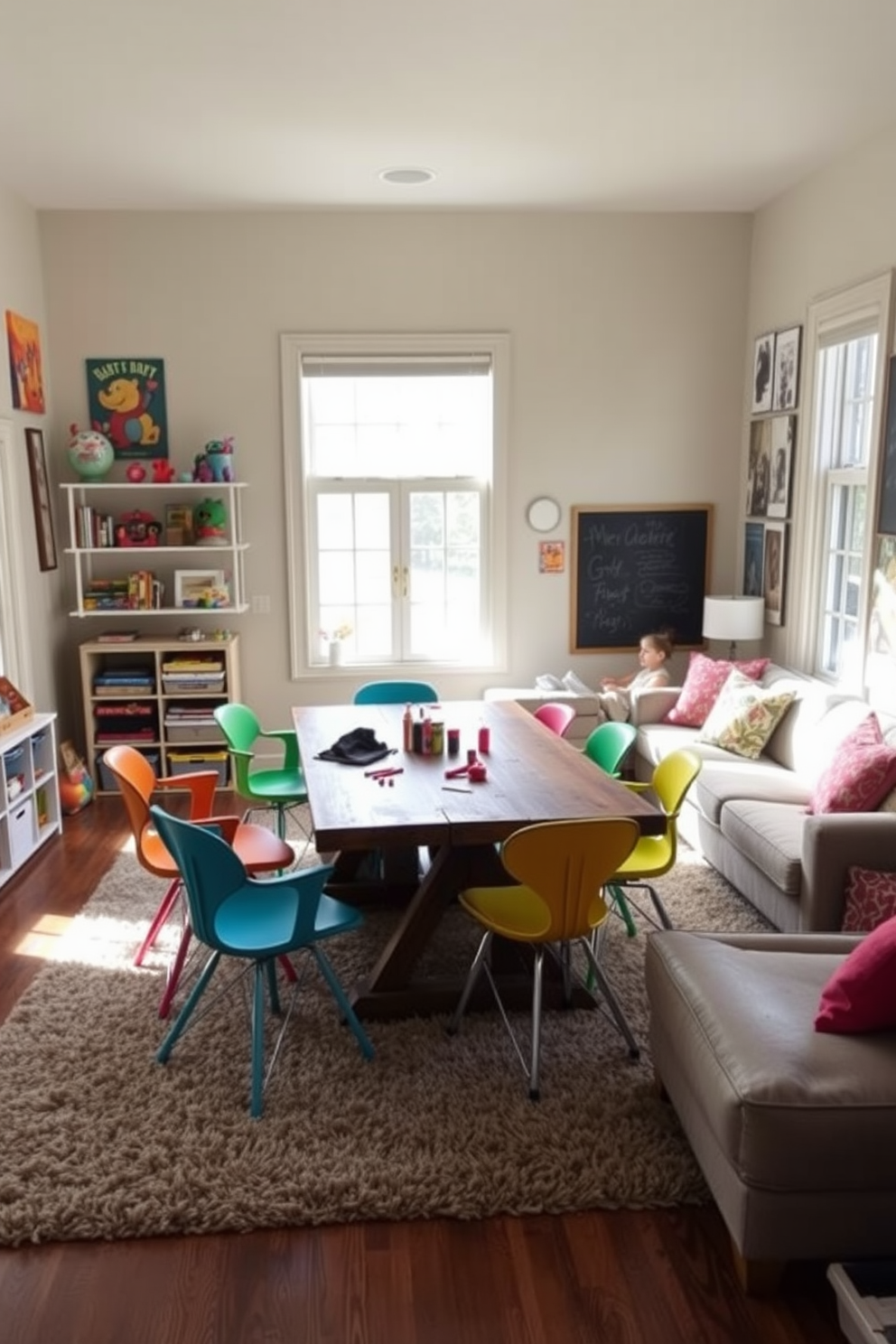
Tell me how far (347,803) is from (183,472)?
3233mm

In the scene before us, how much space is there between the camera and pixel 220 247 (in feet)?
18.5

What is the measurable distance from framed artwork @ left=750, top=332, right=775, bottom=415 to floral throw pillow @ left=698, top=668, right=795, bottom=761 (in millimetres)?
1742

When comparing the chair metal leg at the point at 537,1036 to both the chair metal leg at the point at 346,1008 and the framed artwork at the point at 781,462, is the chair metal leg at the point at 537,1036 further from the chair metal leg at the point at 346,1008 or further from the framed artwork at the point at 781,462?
the framed artwork at the point at 781,462

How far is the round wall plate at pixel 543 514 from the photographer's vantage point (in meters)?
6.04

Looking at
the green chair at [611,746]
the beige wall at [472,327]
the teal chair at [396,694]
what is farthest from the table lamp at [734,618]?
the green chair at [611,746]

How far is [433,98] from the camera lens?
4.02 metres

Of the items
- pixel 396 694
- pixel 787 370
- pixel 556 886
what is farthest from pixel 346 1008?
pixel 787 370

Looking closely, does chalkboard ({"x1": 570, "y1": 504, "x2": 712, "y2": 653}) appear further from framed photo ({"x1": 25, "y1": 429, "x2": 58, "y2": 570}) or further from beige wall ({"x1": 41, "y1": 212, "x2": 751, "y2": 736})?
framed photo ({"x1": 25, "y1": 429, "x2": 58, "y2": 570})

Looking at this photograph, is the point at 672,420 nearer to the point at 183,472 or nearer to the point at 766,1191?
the point at 183,472

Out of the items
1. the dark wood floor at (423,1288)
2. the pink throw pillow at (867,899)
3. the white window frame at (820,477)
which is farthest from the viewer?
the white window frame at (820,477)

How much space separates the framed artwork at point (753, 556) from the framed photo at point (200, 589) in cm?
302

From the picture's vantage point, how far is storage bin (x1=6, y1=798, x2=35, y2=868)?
447 cm

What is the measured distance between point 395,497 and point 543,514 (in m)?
0.88

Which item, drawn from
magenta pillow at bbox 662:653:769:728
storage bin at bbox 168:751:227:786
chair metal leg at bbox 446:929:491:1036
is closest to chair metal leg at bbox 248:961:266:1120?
chair metal leg at bbox 446:929:491:1036
